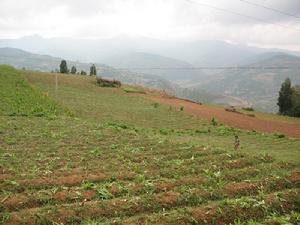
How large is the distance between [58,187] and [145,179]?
3.43 metres

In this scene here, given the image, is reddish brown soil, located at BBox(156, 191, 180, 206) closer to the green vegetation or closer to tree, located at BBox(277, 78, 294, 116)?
the green vegetation

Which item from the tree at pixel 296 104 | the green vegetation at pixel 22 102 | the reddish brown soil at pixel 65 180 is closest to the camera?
the reddish brown soil at pixel 65 180

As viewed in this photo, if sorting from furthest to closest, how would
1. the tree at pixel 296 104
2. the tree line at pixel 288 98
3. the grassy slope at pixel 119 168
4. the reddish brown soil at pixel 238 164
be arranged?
the tree line at pixel 288 98, the tree at pixel 296 104, the reddish brown soil at pixel 238 164, the grassy slope at pixel 119 168

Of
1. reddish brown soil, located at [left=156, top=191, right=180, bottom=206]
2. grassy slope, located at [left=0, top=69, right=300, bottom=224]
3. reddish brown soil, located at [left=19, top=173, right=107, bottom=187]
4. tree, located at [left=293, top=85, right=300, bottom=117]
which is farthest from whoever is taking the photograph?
tree, located at [left=293, top=85, right=300, bottom=117]

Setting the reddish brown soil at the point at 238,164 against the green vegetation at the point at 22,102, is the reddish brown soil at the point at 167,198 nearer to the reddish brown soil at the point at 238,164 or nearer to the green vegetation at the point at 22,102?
the reddish brown soil at the point at 238,164

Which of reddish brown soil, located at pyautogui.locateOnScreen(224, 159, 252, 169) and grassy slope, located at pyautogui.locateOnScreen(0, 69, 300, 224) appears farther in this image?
reddish brown soil, located at pyautogui.locateOnScreen(224, 159, 252, 169)

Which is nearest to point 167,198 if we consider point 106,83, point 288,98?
point 106,83

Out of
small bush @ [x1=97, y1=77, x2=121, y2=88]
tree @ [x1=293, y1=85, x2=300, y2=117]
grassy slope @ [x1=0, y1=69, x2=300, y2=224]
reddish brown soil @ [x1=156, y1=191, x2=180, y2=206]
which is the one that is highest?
reddish brown soil @ [x1=156, y1=191, x2=180, y2=206]

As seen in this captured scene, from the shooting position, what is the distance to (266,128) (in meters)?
50.8

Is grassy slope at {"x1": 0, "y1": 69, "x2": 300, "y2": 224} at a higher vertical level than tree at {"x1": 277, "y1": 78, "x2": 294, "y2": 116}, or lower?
higher

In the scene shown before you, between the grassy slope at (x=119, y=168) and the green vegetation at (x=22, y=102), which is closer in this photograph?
the grassy slope at (x=119, y=168)

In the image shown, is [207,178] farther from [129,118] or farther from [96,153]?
[129,118]

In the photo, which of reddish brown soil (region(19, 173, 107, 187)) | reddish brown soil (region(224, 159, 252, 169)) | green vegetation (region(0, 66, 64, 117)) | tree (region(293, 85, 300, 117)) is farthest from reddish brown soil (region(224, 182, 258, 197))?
tree (region(293, 85, 300, 117))

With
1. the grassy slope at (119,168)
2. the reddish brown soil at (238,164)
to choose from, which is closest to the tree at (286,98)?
the grassy slope at (119,168)
